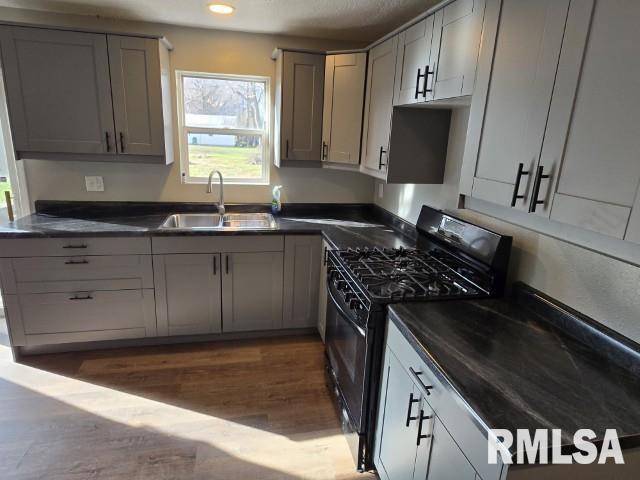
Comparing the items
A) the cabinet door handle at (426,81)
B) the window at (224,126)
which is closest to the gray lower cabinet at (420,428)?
the cabinet door handle at (426,81)

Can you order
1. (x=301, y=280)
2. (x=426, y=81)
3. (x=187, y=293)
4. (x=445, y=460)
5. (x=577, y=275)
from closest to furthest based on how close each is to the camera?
(x=445, y=460), (x=577, y=275), (x=426, y=81), (x=187, y=293), (x=301, y=280)

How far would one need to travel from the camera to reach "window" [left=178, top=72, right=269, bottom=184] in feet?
9.98

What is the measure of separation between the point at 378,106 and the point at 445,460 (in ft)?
6.67

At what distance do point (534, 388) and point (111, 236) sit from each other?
2.49 m

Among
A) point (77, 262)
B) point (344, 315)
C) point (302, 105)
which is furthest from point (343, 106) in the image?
point (77, 262)

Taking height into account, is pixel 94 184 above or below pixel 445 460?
above

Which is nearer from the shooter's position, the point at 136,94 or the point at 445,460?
the point at 445,460

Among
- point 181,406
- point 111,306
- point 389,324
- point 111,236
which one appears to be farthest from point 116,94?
point 389,324

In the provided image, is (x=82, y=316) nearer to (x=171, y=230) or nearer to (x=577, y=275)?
(x=171, y=230)

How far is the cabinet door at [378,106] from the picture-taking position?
2.31 metres

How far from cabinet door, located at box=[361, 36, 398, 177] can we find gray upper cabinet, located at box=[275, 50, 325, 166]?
42cm

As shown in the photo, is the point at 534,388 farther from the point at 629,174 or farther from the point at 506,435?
the point at 629,174

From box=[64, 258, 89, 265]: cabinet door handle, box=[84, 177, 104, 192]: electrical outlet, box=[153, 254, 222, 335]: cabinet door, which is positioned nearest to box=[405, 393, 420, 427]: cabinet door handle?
box=[153, 254, 222, 335]: cabinet door

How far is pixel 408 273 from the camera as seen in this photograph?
1.88 metres
